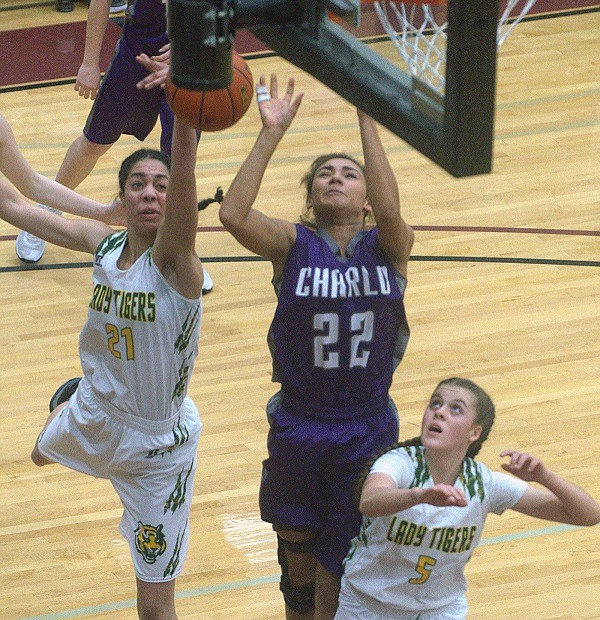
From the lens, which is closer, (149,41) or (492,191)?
(149,41)

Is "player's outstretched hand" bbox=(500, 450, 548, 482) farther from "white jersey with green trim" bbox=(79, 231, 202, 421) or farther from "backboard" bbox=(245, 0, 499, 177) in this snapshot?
"white jersey with green trim" bbox=(79, 231, 202, 421)

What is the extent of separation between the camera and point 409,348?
6.06 m

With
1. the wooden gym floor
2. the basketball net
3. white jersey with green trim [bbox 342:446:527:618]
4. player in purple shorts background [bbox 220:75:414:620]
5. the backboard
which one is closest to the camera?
the backboard

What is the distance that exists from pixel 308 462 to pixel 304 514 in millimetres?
164

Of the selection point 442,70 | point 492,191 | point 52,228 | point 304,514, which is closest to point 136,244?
point 52,228

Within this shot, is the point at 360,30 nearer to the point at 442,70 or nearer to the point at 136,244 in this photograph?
the point at 442,70

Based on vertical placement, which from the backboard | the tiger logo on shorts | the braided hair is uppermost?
the backboard

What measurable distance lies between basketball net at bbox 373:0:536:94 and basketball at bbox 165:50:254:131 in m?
0.41

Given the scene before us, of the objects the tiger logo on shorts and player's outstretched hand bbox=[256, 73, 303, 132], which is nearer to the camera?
player's outstretched hand bbox=[256, 73, 303, 132]

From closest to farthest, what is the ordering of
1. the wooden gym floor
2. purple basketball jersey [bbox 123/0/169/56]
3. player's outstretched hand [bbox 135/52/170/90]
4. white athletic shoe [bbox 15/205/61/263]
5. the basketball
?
the basketball → player's outstretched hand [bbox 135/52/170/90] → the wooden gym floor → purple basketball jersey [bbox 123/0/169/56] → white athletic shoe [bbox 15/205/61/263]

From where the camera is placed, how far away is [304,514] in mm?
3783

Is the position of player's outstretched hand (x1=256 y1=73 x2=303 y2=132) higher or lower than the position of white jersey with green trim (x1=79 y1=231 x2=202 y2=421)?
higher

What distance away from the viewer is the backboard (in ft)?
9.21

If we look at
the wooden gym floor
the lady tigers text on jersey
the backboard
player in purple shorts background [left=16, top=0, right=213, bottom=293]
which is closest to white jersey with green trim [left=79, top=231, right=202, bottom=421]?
the lady tigers text on jersey
